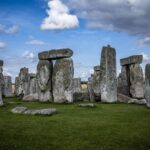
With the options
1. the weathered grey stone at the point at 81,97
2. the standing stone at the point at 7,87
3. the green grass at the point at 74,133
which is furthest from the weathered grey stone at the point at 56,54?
the standing stone at the point at 7,87

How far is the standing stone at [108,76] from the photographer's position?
2148 centimetres

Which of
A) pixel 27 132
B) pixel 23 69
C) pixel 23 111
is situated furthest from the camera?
pixel 23 69

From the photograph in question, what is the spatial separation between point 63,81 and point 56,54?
1866 mm

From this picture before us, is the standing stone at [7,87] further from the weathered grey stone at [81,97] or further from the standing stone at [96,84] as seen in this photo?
the weathered grey stone at [81,97]

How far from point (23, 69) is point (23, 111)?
16.9 metres

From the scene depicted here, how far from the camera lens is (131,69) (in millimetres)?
26625

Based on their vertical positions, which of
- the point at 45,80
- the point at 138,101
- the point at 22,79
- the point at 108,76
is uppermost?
the point at 22,79

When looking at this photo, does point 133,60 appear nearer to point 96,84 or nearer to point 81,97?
point 96,84

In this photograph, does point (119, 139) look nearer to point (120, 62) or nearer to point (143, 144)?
point (143, 144)

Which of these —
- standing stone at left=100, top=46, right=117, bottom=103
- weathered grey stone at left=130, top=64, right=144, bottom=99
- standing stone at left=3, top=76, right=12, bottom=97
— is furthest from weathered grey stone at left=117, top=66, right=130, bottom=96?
standing stone at left=3, top=76, right=12, bottom=97

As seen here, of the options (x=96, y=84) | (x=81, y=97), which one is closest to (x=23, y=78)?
(x=96, y=84)

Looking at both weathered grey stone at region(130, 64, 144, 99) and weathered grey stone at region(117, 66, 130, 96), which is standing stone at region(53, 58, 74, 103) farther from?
weathered grey stone at region(117, 66, 130, 96)

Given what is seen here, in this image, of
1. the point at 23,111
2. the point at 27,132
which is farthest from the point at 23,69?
the point at 27,132

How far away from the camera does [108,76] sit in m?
21.7
